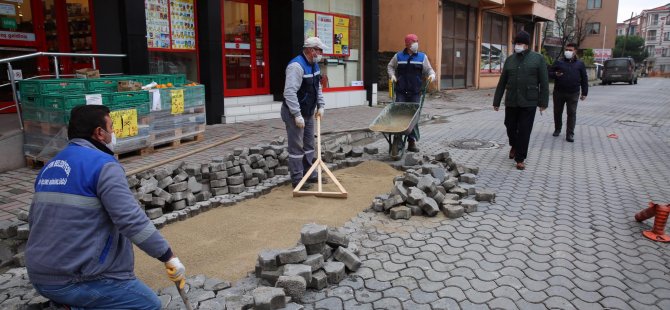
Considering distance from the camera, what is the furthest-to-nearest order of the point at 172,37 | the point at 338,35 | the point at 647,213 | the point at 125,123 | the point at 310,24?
the point at 338,35 → the point at 310,24 → the point at 172,37 → the point at 125,123 → the point at 647,213

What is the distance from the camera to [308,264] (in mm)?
3588

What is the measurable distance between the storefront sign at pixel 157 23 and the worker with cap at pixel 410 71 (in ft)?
15.9

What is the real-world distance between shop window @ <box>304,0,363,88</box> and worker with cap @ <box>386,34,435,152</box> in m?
5.49

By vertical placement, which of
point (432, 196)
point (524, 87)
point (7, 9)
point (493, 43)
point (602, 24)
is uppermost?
point (602, 24)

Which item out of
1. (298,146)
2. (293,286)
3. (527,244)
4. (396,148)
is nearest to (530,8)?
(396,148)

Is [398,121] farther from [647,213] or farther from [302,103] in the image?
[647,213]

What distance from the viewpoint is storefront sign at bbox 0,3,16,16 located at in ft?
28.9

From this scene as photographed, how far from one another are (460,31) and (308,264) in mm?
20664

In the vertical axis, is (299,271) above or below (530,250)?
above

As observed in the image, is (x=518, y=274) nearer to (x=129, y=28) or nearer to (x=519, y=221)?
(x=519, y=221)

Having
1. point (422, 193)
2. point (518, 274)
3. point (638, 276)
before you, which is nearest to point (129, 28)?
point (422, 193)

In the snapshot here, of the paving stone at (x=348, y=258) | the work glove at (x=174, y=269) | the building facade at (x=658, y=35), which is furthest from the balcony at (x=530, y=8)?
the building facade at (x=658, y=35)

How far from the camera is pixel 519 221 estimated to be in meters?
4.96

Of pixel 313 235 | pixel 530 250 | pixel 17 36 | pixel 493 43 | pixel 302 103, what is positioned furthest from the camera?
pixel 493 43
